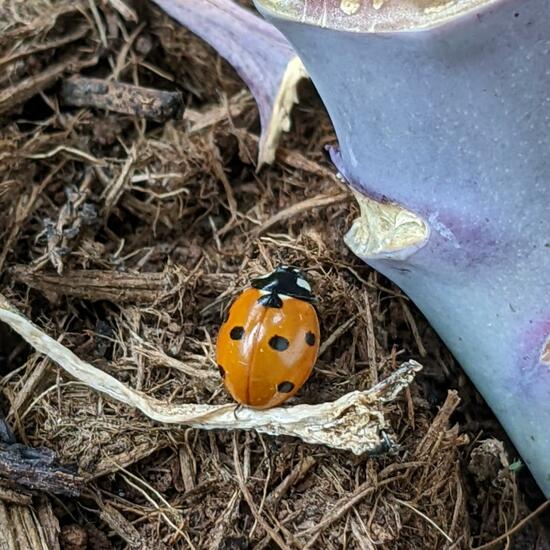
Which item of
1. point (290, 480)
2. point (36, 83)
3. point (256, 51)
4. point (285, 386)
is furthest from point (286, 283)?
point (36, 83)

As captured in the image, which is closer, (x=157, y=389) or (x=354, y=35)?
(x=354, y=35)

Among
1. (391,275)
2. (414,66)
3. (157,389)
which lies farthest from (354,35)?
(157,389)

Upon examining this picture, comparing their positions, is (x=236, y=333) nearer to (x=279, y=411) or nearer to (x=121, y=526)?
(x=279, y=411)

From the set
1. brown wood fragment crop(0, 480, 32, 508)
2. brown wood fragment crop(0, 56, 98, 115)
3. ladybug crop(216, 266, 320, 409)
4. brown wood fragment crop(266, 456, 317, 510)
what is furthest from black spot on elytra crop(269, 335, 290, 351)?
brown wood fragment crop(0, 56, 98, 115)

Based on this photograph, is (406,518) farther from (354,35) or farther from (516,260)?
(354,35)

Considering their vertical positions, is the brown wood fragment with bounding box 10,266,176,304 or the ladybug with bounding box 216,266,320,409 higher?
the ladybug with bounding box 216,266,320,409

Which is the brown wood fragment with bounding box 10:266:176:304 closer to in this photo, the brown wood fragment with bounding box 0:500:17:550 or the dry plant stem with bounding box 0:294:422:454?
the dry plant stem with bounding box 0:294:422:454

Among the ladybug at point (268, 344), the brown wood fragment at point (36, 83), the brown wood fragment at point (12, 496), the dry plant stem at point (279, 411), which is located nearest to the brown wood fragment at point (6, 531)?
the brown wood fragment at point (12, 496)
